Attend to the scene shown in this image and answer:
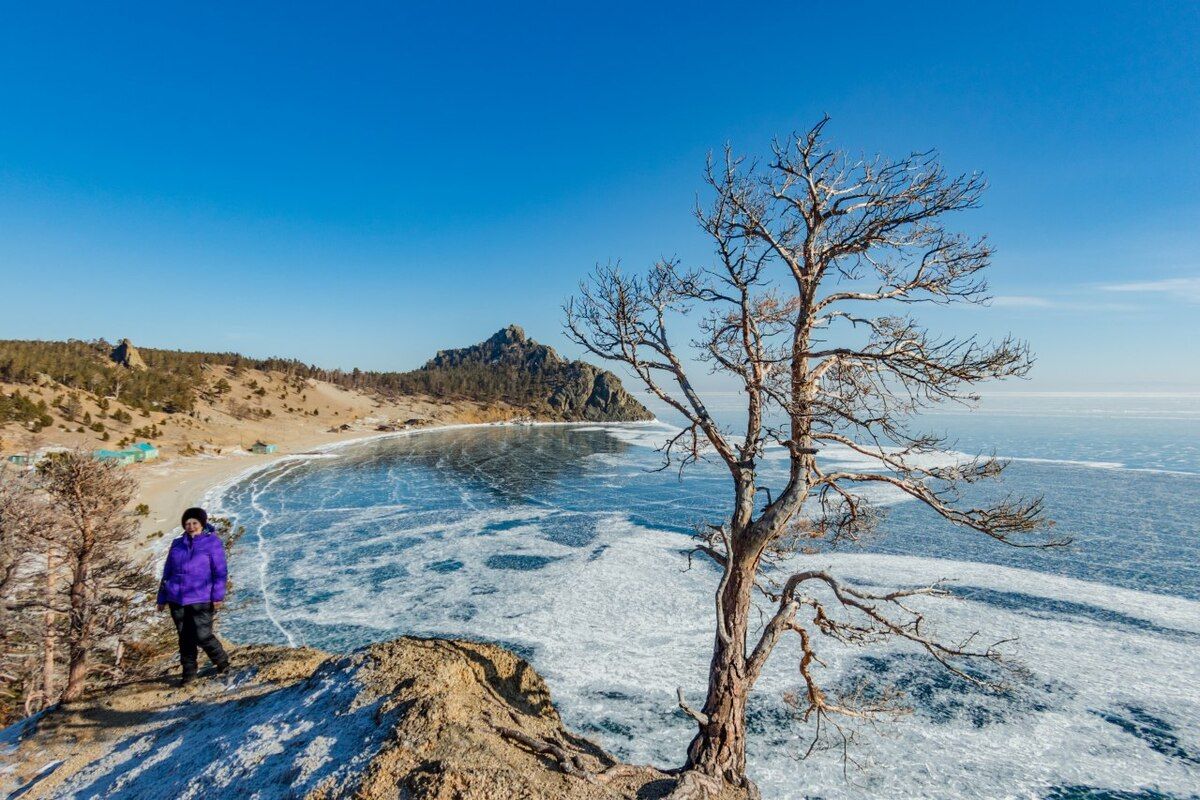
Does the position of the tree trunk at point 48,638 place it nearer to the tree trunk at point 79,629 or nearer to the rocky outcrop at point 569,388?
the tree trunk at point 79,629

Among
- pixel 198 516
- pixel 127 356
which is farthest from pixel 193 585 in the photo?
pixel 127 356

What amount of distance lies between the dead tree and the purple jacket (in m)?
1.92

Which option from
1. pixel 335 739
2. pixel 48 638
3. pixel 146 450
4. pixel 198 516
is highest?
pixel 198 516

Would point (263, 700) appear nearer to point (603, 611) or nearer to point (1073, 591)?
point (603, 611)

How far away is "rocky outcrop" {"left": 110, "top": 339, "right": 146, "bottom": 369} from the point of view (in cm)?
6694

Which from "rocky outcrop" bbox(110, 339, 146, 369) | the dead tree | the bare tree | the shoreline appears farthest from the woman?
"rocky outcrop" bbox(110, 339, 146, 369)

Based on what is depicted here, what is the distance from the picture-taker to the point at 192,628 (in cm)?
725

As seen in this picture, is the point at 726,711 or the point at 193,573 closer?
the point at 726,711

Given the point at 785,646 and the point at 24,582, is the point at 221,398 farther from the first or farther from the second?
the point at 785,646

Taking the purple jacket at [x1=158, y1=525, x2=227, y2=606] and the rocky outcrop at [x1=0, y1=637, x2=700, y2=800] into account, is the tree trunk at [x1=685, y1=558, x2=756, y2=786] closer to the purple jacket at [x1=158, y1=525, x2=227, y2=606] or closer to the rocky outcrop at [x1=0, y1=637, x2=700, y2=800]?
the rocky outcrop at [x1=0, y1=637, x2=700, y2=800]

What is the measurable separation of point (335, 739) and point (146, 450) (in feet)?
148

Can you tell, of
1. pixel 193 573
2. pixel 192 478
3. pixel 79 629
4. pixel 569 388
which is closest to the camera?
pixel 193 573

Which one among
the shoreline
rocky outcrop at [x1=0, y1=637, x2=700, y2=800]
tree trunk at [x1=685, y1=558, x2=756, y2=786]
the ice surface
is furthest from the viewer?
the shoreline

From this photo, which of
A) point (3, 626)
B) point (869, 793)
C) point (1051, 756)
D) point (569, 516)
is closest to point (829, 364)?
point (869, 793)
